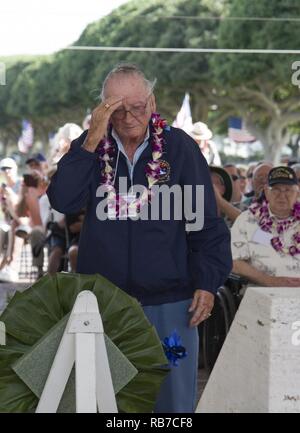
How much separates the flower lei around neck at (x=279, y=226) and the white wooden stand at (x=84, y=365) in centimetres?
353

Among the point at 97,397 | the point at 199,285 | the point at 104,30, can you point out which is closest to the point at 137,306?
the point at 97,397

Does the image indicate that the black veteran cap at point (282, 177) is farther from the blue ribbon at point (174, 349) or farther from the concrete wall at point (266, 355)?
the concrete wall at point (266, 355)

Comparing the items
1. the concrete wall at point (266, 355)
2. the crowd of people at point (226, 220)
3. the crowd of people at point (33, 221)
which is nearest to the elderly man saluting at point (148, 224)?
the concrete wall at point (266, 355)

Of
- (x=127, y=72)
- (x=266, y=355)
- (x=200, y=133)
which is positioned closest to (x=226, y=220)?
(x=200, y=133)

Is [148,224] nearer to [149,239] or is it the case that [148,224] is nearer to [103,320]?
[149,239]

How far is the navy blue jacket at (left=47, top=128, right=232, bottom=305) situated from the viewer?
3.08m

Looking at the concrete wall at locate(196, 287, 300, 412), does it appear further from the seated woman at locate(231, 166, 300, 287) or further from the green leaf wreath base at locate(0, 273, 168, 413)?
the seated woman at locate(231, 166, 300, 287)

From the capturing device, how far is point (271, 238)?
5910 millimetres

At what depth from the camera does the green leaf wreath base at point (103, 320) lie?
104 inches

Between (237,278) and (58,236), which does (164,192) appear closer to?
(237,278)

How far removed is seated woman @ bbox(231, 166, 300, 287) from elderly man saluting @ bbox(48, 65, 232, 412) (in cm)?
261

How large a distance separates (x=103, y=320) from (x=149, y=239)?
54cm

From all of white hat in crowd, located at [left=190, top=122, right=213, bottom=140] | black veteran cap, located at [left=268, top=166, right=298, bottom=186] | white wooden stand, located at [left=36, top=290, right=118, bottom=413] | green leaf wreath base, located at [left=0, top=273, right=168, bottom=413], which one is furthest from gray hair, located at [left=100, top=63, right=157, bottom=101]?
white hat in crowd, located at [left=190, top=122, right=213, bottom=140]

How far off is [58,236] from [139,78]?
6774 millimetres
